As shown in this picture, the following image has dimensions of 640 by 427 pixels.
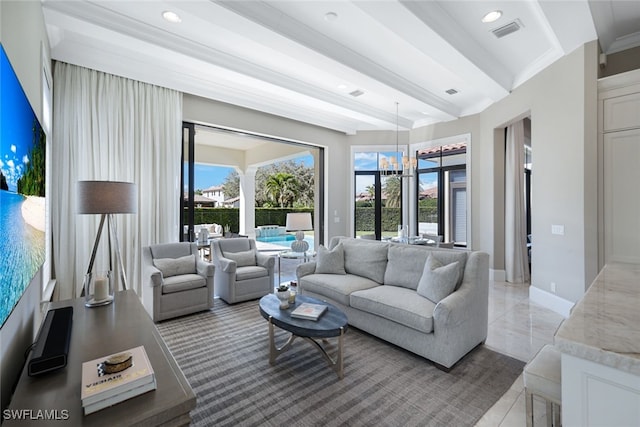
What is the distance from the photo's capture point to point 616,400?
0.88 meters

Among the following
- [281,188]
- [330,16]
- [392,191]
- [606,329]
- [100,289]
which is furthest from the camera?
[281,188]

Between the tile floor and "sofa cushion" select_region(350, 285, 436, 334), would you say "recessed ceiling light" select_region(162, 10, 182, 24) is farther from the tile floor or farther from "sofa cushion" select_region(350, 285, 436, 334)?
the tile floor

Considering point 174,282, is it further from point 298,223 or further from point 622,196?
point 622,196

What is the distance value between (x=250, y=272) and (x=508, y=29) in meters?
4.30

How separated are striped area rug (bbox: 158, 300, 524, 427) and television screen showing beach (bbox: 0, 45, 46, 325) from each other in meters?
1.32

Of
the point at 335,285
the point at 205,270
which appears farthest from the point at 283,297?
the point at 205,270

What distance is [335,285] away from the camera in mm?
3271

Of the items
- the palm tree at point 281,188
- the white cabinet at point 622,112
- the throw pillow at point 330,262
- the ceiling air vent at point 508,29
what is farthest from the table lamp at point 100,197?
the palm tree at point 281,188

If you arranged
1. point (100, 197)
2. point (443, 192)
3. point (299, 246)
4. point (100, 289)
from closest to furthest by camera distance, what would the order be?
point (100, 289) < point (100, 197) < point (299, 246) < point (443, 192)

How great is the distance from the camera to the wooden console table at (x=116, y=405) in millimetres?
972

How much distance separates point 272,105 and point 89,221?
10.3 ft

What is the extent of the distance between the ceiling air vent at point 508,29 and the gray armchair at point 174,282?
173 inches

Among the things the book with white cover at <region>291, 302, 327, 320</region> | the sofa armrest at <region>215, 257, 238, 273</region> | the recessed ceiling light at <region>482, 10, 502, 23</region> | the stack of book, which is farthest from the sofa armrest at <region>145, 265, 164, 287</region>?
the recessed ceiling light at <region>482, 10, 502, 23</region>

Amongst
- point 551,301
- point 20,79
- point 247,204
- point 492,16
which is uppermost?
point 492,16
